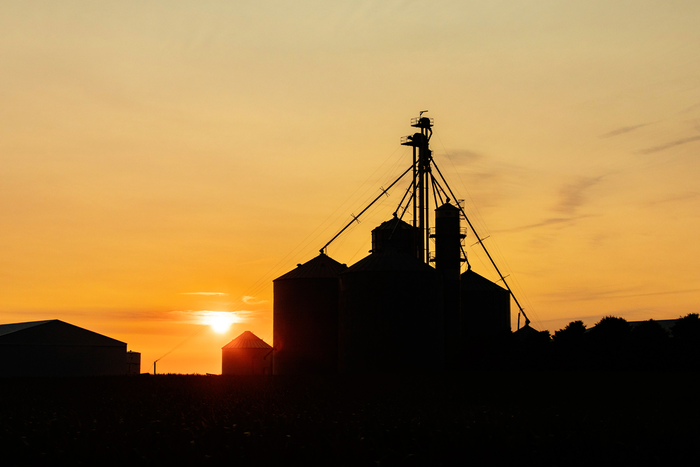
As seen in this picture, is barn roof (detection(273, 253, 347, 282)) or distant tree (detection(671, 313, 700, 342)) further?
barn roof (detection(273, 253, 347, 282))

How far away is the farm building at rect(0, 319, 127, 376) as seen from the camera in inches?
2687

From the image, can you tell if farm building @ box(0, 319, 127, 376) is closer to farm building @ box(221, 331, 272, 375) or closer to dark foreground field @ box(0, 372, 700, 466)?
farm building @ box(221, 331, 272, 375)

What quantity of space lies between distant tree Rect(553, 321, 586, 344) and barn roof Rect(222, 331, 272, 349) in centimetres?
3435

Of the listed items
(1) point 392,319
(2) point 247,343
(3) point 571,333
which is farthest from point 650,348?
(2) point 247,343

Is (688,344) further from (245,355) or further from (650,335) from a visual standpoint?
(245,355)

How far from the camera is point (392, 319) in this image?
51094 mm

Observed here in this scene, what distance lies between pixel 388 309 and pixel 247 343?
3234 centimetres

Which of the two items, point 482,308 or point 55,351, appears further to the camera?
point 55,351

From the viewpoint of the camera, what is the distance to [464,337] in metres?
60.7

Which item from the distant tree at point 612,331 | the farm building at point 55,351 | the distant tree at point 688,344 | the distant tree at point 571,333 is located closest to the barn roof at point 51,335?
the farm building at point 55,351

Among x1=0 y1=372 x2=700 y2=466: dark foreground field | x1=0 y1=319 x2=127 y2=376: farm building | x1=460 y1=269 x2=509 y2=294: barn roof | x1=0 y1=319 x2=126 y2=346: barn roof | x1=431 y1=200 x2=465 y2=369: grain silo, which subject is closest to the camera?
x1=0 y1=372 x2=700 y2=466: dark foreground field

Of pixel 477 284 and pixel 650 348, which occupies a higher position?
pixel 477 284

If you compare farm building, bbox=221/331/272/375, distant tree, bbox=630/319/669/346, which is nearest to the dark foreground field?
distant tree, bbox=630/319/669/346

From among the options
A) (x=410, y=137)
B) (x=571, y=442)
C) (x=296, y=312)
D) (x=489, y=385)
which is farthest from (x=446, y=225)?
(x=571, y=442)
